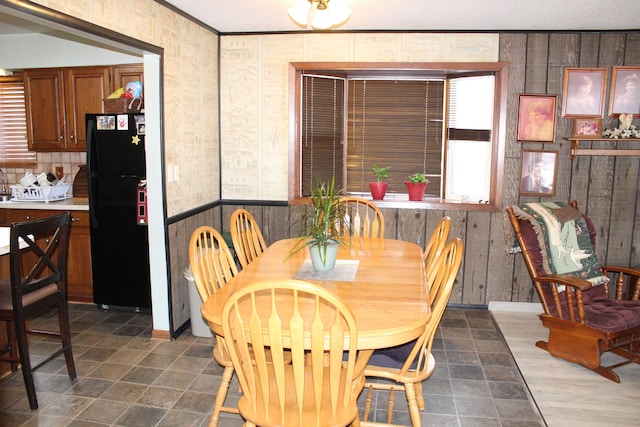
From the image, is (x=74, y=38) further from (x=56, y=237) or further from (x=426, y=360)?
(x=426, y=360)

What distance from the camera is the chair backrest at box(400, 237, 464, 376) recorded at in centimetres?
216

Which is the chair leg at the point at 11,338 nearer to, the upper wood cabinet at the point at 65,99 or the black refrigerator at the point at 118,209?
the black refrigerator at the point at 118,209

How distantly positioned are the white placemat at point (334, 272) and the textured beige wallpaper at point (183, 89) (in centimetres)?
140

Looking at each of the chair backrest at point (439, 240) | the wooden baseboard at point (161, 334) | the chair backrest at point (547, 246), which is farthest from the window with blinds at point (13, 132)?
the chair backrest at point (547, 246)

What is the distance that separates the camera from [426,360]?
2.31 meters

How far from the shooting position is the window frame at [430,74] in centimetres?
424

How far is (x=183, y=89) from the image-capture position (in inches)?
151

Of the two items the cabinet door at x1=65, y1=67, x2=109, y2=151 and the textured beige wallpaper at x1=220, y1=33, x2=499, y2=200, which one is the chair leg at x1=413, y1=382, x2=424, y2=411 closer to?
the textured beige wallpaper at x1=220, y1=33, x2=499, y2=200

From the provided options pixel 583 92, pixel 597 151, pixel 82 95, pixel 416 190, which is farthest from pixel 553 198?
pixel 82 95

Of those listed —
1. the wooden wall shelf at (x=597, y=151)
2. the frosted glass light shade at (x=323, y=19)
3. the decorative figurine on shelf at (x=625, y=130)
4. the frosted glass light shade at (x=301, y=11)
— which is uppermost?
the frosted glass light shade at (x=301, y=11)

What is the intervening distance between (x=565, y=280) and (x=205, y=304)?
236 centimetres

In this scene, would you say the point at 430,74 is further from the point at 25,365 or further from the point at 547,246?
the point at 25,365

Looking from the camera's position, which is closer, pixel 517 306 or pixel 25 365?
pixel 25 365

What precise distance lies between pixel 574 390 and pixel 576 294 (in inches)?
23.5
